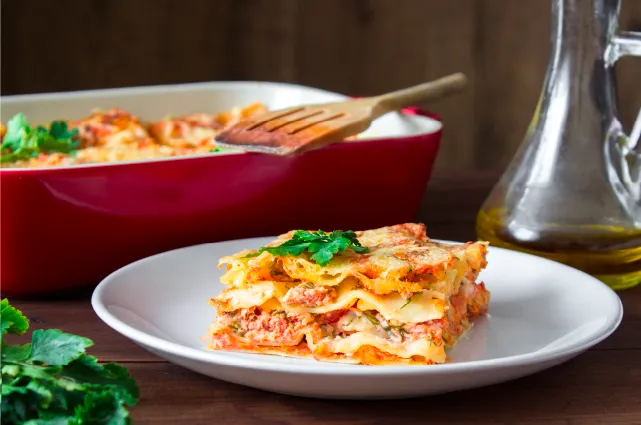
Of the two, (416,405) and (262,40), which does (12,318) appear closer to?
(416,405)

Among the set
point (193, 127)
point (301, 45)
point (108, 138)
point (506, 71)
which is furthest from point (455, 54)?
point (108, 138)

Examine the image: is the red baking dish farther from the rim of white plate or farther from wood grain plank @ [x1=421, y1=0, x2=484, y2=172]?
wood grain plank @ [x1=421, y1=0, x2=484, y2=172]

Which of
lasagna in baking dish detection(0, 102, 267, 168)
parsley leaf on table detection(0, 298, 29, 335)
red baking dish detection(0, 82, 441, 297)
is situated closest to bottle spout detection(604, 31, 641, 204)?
red baking dish detection(0, 82, 441, 297)

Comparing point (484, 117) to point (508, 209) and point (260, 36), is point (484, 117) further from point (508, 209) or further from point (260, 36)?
point (508, 209)

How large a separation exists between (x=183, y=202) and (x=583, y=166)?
1.83 feet

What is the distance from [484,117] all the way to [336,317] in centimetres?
242

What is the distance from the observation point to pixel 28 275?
1.40m

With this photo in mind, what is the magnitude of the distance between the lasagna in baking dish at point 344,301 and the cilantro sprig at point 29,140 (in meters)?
0.64

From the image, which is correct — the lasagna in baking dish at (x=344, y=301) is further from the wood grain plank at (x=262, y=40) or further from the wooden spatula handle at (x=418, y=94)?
the wood grain plank at (x=262, y=40)

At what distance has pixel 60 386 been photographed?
0.92 metres

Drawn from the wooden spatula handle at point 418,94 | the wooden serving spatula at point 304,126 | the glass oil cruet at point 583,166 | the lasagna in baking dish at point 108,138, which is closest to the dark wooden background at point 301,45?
the lasagna in baking dish at point 108,138

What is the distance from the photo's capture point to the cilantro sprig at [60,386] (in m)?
0.87

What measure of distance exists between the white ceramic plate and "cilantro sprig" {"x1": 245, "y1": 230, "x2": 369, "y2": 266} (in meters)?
0.11

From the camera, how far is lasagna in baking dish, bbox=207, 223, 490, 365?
108cm
